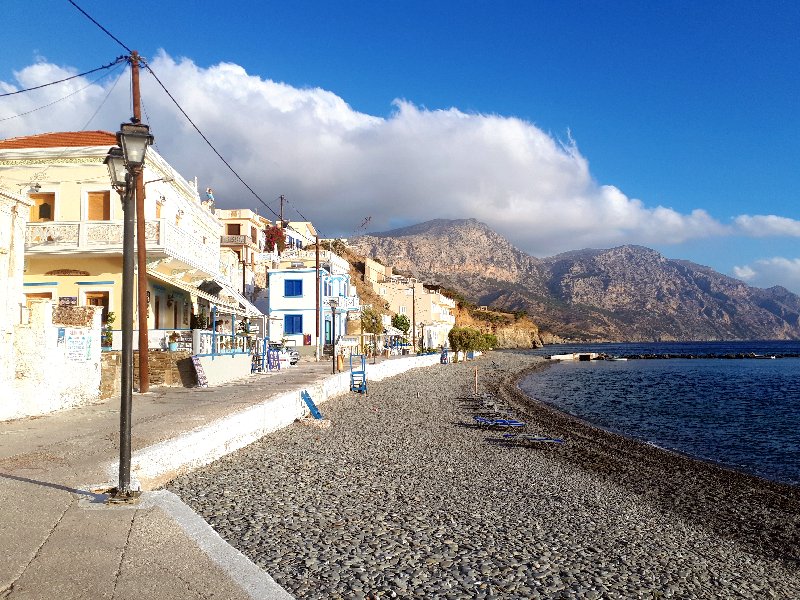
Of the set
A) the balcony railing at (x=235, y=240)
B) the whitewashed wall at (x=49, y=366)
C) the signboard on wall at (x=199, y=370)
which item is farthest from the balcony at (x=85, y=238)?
the balcony railing at (x=235, y=240)

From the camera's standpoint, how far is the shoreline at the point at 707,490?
31.8ft

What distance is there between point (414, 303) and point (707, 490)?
6914 centimetres

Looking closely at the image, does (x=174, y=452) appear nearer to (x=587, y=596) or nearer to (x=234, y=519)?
(x=234, y=519)

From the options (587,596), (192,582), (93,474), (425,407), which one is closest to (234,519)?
(93,474)

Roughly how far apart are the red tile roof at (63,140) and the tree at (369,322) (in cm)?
3391

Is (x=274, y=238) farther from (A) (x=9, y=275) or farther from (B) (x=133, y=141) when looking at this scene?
(B) (x=133, y=141)

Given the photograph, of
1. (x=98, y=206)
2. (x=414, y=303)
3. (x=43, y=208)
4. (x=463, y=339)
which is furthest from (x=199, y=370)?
(x=414, y=303)

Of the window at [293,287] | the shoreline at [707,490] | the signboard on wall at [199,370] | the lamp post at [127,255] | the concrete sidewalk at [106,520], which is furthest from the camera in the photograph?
the window at [293,287]

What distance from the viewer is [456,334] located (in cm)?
7650

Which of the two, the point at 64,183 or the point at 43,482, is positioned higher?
the point at 64,183

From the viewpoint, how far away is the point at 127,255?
6625 mm

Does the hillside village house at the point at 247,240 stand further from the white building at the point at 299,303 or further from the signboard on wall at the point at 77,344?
the signboard on wall at the point at 77,344

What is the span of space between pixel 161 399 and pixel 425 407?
1111cm

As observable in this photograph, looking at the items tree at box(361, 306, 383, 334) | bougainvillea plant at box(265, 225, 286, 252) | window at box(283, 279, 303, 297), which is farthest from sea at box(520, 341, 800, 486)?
bougainvillea plant at box(265, 225, 286, 252)
